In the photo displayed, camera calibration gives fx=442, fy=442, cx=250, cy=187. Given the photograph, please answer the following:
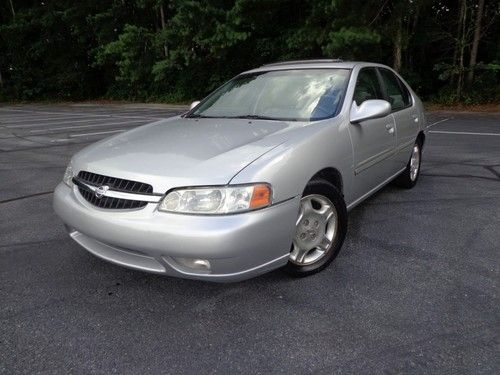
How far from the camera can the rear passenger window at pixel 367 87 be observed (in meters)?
3.64

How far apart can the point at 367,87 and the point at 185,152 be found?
1.94 metres

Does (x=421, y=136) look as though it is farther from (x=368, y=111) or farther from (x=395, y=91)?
(x=368, y=111)

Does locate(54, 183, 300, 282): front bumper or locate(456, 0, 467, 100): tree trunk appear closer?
locate(54, 183, 300, 282): front bumper

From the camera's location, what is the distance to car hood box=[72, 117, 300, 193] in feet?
8.02

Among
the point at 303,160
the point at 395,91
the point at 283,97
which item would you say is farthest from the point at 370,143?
the point at 395,91

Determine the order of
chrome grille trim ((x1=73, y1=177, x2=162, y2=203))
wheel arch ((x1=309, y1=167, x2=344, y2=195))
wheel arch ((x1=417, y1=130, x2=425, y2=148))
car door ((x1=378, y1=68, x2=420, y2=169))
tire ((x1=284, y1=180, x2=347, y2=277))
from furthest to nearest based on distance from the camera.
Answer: wheel arch ((x1=417, y1=130, x2=425, y2=148)) → car door ((x1=378, y1=68, x2=420, y2=169)) → wheel arch ((x1=309, y1=167, x2=344, y2=195)) → tire ((x1=284, y1=180, x2=347, y2=277)) → chrome grille trim ((x1=73, y1=177, x2=162, y2=203))

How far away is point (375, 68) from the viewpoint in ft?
13.9

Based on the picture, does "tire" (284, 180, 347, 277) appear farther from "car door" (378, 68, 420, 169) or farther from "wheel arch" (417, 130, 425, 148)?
"wheel arch" (417, 130, 425, 148)

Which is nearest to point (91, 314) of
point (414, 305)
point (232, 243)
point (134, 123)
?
point (232, 243)

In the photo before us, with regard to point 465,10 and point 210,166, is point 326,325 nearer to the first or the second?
point 210,166

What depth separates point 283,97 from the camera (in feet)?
11.8

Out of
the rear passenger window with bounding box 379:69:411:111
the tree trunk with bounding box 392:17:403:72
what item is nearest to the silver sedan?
the rear passenger window with bounding box 379:69:411:111

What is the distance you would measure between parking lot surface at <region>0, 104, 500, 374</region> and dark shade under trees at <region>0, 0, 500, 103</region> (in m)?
12.1

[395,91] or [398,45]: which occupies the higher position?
[395,91]
